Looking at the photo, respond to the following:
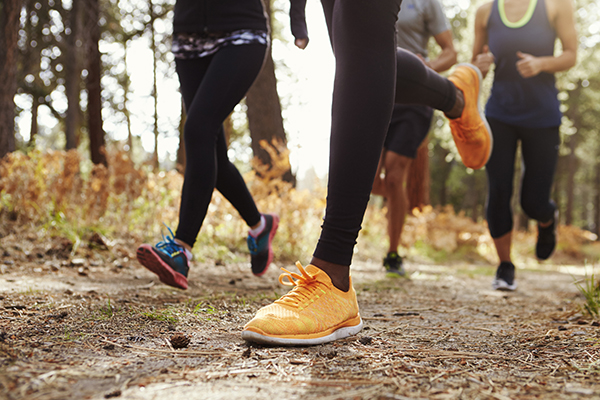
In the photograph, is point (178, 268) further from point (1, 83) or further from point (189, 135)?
point (1, 83)

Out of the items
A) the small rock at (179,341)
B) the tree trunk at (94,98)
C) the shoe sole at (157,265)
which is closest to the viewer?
the small rock at (179,341)

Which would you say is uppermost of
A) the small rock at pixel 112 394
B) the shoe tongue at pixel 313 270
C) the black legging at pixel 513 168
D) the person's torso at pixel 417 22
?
the person's torso at pixel 417 22

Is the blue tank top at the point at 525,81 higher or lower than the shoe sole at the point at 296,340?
higher

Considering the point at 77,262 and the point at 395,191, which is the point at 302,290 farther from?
the point at 395,191

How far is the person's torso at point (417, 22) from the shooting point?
3943 millimetres

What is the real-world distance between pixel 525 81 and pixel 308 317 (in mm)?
2944

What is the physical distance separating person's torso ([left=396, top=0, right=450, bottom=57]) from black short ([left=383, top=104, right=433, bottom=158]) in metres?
0.53

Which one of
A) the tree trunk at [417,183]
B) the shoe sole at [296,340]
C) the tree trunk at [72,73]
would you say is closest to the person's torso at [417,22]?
the shoe sole at [296,340]

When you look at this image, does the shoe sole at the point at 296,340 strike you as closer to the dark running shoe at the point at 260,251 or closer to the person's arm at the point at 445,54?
the dark running shoe at the point at 260,251

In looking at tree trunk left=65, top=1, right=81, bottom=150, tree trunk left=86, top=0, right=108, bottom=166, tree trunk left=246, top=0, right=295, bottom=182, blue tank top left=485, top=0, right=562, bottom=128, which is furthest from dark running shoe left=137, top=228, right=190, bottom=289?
tree trunk left=65, top=1, right=81, bottom=150

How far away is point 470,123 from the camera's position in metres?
2.27

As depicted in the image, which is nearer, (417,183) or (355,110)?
(355,110)

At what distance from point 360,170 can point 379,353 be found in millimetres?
561

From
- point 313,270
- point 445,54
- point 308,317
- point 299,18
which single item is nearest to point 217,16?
point 299,18
